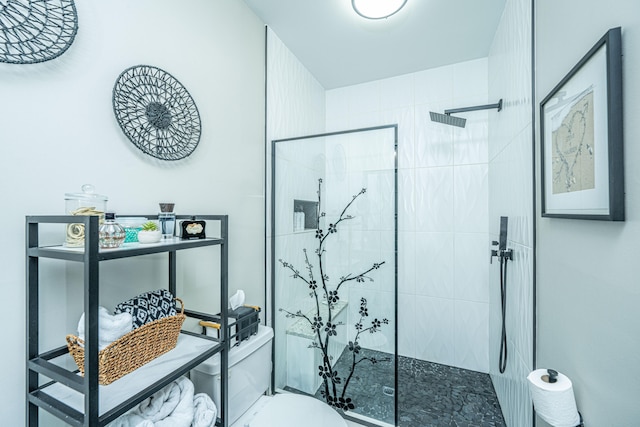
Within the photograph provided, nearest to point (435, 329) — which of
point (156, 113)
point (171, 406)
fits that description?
point (171, 406)

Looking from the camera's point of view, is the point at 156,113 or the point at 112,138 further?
the point at 156,113

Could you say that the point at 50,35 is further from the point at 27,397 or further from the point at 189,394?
the point at 189,394

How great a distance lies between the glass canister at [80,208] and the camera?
75cm

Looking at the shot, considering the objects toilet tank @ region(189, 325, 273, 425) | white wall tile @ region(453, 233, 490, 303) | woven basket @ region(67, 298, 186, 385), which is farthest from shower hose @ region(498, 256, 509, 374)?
woven basket @ region(67, 298, 186, 385)

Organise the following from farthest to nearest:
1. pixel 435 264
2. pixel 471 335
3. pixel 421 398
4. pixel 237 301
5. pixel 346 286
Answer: pixel 435 264 < pixel 471 335 < pixel 421 398 < pixel 346 286 < pixel 237 301

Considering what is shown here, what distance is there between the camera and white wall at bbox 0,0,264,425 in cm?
75

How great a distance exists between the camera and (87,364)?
609mm

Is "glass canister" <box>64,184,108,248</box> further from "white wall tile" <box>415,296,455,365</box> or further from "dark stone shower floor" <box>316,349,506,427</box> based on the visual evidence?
"white wall tile" <box>415,296,455,365</box>

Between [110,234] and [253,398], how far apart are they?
1.03 meters

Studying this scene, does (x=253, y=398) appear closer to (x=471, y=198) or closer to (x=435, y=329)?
(x=435, y=329)

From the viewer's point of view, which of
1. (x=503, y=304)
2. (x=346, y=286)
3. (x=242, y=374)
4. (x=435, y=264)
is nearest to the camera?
(x=242, y=374)

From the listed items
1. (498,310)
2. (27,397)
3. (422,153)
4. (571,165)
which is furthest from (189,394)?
(422,153)

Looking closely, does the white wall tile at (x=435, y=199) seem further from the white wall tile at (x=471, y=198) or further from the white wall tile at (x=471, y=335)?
the white wall tile at (x=471, y=335)

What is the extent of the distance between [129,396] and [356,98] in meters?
2.66
